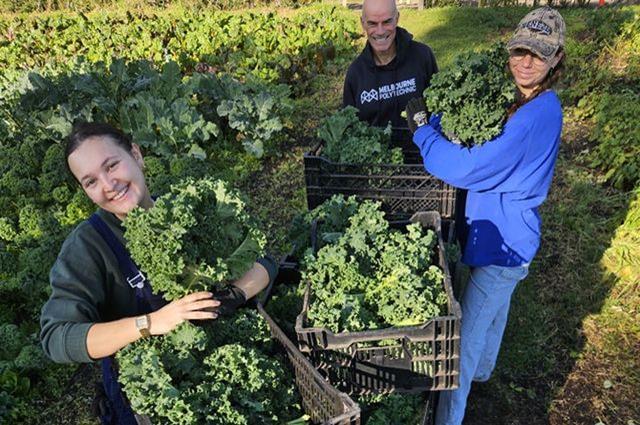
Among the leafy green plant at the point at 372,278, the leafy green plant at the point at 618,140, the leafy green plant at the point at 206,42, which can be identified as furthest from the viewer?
the leafy green plant at the point at 206,42

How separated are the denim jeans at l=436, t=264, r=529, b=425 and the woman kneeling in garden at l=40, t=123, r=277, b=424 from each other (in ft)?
4.60

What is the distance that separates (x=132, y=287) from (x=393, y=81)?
9.60 ft

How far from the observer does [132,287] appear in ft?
7.44

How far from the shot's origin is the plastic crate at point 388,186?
3121 mm

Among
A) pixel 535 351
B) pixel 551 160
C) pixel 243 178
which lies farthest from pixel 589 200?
pixel 243 178

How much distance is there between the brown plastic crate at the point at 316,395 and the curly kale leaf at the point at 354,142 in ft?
4.40

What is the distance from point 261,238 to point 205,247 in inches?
9.6

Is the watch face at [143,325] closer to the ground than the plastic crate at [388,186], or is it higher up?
closer to the ground

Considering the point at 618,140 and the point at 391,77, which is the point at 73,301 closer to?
the point at 391,77

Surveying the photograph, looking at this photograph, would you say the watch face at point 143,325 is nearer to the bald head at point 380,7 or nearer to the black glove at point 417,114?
→ the black glove at point 417,114

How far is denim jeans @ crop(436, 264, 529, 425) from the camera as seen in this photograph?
2938 mm

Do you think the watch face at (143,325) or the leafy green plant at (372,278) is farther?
the leafy green plant at (372,278)

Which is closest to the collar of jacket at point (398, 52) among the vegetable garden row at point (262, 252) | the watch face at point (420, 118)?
the vegetable garden row at point (262, 252)

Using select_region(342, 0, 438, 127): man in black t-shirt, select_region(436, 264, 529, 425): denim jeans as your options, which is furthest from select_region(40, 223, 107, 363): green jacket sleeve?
select_region(342, 0, 438, 127): man in black t-shirt
